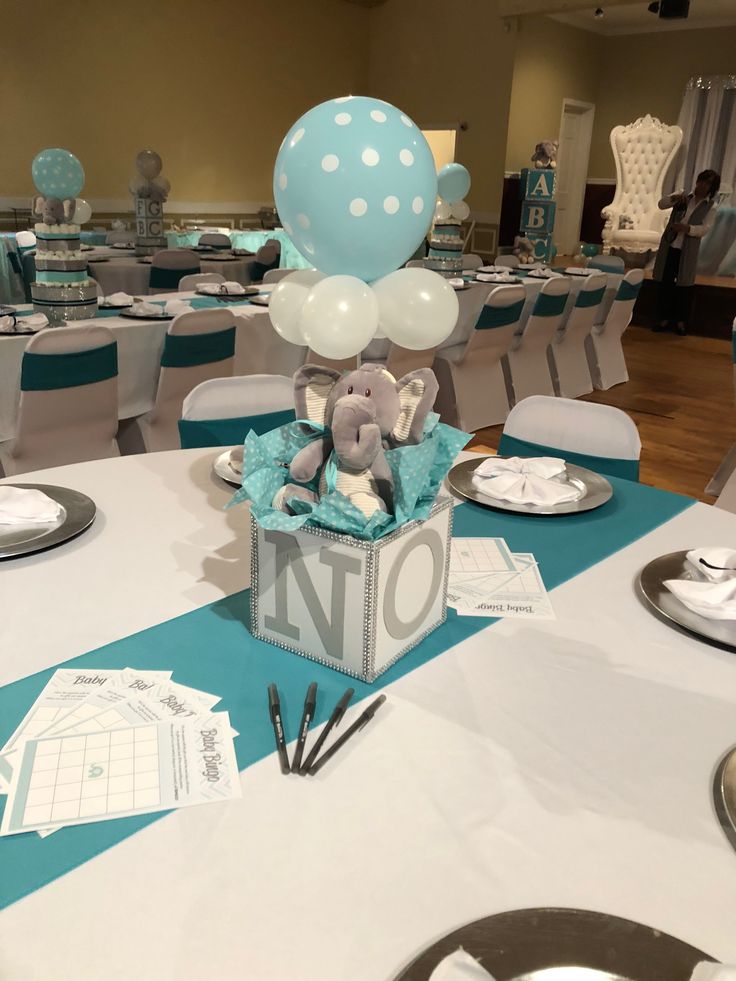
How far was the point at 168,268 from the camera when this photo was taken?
537cm

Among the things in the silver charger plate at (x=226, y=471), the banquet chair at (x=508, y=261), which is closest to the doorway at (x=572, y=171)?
the banquet chair at (x=508, y=261)

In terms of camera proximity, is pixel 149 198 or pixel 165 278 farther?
pixel 149 198

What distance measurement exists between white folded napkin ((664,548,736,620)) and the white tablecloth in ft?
7.90

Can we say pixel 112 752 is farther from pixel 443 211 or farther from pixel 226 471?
pixel 443 211

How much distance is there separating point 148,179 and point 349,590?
528cm

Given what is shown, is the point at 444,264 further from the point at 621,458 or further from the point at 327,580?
the point at 327,580

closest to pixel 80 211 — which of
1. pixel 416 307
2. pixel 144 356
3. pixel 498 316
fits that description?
pixel 144 356

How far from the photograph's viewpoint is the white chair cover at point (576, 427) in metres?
2.00

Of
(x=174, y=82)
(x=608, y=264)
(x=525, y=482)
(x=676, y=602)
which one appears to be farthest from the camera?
(x=174, y=82)

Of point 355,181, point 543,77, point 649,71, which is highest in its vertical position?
point 649,71

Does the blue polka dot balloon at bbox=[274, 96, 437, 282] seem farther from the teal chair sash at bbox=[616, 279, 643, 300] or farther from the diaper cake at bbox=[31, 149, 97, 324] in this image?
the teal chair sash at bbox=[616, 279, 643, 300]

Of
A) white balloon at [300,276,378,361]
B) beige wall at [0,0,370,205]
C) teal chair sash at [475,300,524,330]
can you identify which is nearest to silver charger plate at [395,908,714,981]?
white balloon at [300,276,378,361]

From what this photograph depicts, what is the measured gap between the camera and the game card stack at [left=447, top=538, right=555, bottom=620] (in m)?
1.21

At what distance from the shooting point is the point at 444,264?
5109mm
